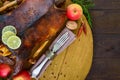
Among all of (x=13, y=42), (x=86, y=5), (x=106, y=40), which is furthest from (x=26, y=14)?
(x=106, y=40)

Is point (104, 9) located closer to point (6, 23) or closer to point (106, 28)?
point (106, 28)

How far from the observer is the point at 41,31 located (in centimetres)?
149

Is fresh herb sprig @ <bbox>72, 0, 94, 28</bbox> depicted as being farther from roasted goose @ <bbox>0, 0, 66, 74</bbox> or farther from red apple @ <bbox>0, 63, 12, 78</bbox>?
red apple @ <bbox>0, 63, 12, 78</bbox>

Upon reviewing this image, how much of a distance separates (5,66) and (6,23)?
0.20m

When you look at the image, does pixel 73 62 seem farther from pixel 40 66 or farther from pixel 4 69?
pixel 4 69

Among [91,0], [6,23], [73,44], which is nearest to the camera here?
[6,23]

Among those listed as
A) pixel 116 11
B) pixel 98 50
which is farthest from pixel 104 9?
pixel 98 50

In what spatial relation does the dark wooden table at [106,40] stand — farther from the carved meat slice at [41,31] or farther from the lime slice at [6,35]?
the lime slice at [6,35]

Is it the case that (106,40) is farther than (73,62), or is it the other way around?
(106,40)

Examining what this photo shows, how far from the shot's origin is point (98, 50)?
2020 mm

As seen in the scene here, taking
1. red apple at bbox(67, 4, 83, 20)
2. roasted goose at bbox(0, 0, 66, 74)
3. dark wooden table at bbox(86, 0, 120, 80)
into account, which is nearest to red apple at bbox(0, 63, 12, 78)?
roasted goose at bbox(0, 0, 66, 74)

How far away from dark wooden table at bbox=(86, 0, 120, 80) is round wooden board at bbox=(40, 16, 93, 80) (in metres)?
0.36

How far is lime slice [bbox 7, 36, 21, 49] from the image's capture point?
1.41 meters

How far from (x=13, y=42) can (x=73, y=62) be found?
35 centimetres
